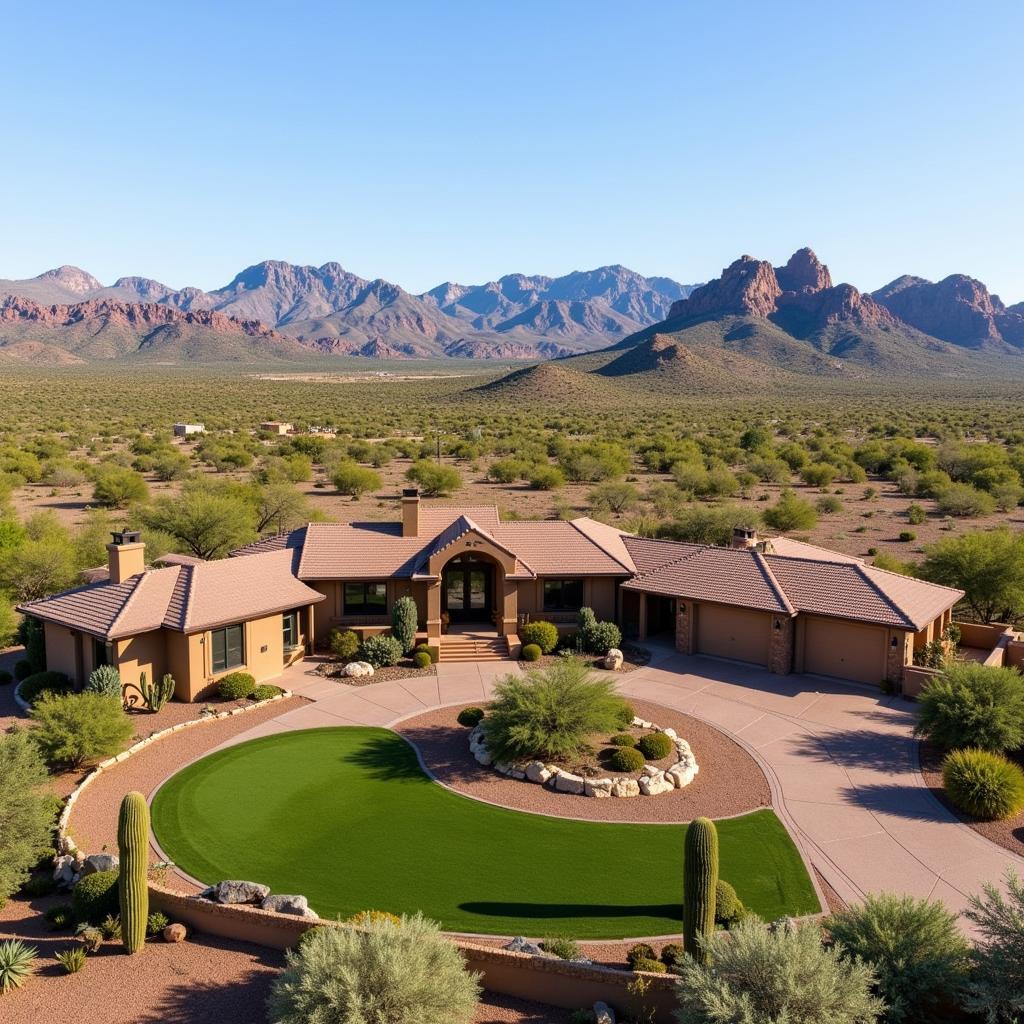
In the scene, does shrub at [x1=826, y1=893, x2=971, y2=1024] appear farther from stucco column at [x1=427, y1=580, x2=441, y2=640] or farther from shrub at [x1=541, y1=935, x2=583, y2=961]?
stucco column at [x1=427, y1=580, x2=441, y2=640]

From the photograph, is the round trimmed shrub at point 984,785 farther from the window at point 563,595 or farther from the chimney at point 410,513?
the chimney at point 410,513

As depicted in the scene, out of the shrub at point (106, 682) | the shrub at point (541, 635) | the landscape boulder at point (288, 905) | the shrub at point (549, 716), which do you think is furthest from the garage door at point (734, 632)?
the shrub at point (106, 682)

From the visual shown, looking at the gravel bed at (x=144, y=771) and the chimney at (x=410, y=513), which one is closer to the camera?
the gravel bed at (x=144, y=771)

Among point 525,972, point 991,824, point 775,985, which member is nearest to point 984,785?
point 991,824

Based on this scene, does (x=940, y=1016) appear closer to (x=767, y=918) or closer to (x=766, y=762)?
(x=767, y=918)

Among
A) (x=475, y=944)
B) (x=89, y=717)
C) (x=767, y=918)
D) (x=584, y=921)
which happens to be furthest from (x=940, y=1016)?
(x=89, y=717)

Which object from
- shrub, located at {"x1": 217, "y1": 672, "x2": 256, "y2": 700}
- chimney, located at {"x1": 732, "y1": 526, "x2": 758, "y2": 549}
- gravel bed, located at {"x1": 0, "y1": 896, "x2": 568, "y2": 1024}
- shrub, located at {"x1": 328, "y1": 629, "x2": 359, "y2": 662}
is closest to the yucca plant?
gravel bed, located at {"x1": 0, "y1": 896, "x2": 568, "y2": 1024}
